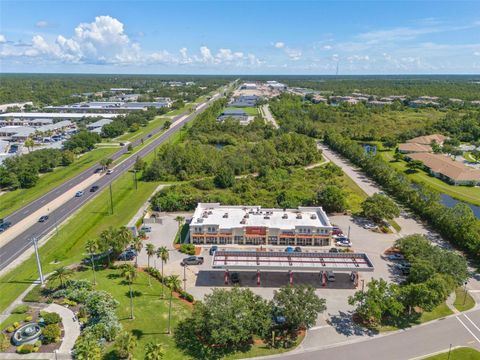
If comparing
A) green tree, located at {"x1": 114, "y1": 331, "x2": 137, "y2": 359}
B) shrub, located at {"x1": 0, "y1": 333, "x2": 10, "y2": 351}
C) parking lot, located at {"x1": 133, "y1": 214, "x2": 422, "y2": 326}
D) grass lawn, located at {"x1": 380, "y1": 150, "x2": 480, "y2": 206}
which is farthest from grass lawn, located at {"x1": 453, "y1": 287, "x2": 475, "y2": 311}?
shrub, located at {"x1": 0, "y1": 333, "x2": 10, "y2": 351}

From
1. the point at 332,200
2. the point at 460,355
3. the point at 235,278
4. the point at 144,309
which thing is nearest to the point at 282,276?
the point at 235,278

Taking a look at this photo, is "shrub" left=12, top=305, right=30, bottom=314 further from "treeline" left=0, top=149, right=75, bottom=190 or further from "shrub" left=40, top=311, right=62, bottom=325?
"treeline" left=0, top=149, right=75, bottom=190

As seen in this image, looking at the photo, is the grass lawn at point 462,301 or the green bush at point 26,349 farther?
the grass lawn at point 462,301

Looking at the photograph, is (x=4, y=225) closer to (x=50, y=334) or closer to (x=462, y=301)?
(x=50, y=334)

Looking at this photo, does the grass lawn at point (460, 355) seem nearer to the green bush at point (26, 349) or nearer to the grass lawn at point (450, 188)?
the green bush at point (26, 349)

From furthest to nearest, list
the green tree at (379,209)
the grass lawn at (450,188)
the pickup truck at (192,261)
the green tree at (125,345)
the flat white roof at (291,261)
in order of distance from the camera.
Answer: the grass lawn at (450,188)
the green tree at (379,209)
the pickup truck at (192,261)
the flat white roof at (291,261)
the green tree at (125,345)

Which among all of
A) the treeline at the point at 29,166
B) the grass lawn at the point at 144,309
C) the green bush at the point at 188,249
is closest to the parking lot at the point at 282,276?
the green bush at the point at 188,249

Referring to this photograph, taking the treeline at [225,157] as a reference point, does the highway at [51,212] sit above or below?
below

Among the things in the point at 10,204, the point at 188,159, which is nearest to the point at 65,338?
the point at 10,204
